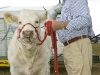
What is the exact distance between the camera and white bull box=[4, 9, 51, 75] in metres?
4.89

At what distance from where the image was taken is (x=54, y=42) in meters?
4.83

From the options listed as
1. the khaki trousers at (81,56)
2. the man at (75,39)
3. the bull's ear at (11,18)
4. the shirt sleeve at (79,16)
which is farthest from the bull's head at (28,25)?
the shirt sleeve at (79,16)

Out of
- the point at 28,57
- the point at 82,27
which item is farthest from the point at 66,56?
the point at 28,57

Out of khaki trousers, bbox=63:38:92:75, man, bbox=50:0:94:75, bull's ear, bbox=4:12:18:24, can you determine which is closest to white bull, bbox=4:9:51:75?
bull's ear, bbox=4:12:18:24

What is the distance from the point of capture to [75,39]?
175 inches

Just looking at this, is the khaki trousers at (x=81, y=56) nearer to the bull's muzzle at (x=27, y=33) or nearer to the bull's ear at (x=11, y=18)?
the bull's muzzle at (x=27, y=33)

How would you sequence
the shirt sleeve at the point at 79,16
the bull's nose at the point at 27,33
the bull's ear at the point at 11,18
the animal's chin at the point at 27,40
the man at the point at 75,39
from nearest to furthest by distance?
the shirt sleeve at the point at 79,16
the man at the point at 75,39
the bull's nose at the point at 27,33
the animal's chin at the point at 27,40
the bull's ear at the point at 11,18

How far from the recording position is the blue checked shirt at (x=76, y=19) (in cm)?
408

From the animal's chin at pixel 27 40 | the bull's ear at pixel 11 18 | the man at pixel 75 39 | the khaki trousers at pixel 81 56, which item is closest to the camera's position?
the man at pixel 75 39

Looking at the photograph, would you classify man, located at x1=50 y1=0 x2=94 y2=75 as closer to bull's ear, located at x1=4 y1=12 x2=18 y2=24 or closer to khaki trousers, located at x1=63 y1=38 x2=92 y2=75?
khaki trousers, located at x1=63 y1=38 x2=92 y2=75

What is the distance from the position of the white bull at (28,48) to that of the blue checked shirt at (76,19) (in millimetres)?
585

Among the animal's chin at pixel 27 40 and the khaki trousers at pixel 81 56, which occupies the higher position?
the animal's chin at pixel 27 40

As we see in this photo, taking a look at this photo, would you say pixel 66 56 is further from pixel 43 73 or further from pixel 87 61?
pixel 43 73

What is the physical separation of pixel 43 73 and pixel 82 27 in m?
1.95
